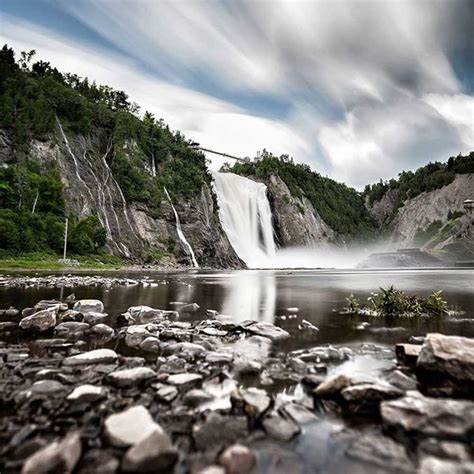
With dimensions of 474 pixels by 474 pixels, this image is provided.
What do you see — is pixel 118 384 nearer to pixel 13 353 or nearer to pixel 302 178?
pixel 13 353

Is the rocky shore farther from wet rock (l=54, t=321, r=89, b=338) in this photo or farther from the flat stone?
wet rock (l=54, t=321, r=89, b=338)

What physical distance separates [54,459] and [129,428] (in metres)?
0.57

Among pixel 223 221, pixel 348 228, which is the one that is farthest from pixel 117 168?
pixel 348 228

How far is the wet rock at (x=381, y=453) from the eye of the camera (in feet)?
7.57

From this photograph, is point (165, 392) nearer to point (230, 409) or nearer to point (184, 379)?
point (184, 379)

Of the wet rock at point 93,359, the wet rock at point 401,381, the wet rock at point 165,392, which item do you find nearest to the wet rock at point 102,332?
the wet rock at point 93,359

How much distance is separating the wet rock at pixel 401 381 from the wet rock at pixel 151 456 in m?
2.79

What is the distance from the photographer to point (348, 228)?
116875 mm

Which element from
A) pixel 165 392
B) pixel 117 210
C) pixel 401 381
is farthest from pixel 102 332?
pixel 117 210

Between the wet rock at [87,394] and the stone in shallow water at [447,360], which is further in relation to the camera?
the stone in shallow water at [447,360]

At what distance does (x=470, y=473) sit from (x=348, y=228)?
121m

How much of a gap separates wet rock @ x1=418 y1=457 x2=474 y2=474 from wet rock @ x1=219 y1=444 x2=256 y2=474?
1192 millimetres

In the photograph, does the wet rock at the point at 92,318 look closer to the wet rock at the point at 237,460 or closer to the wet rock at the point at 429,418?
the wet rock at the point at 237,460

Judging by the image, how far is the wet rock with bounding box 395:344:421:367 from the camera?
466 cm
